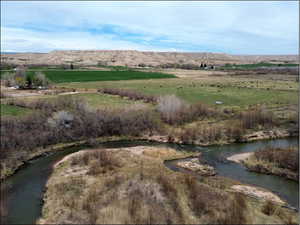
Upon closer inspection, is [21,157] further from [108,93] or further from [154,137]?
[108,93]

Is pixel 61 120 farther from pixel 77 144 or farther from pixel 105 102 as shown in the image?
pixel 105 102

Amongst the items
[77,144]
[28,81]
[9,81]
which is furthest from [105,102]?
[9,81]

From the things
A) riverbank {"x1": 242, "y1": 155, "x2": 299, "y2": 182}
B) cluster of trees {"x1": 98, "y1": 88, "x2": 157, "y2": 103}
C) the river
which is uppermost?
cluster of trees {"x1": 98, "y1": 88, "x2": 157, "y2": 103}

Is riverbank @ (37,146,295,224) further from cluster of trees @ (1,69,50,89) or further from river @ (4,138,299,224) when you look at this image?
cluster of trees @ (1,69,50,89)

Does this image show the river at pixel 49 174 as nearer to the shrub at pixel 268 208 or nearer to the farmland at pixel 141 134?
the farmland at pixel 141 134

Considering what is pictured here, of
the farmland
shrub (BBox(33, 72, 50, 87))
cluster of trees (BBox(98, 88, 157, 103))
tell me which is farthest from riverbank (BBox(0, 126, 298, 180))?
shrub (BBox(33, 72, 50, 87))

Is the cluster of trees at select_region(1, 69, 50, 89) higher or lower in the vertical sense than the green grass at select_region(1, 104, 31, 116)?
higher

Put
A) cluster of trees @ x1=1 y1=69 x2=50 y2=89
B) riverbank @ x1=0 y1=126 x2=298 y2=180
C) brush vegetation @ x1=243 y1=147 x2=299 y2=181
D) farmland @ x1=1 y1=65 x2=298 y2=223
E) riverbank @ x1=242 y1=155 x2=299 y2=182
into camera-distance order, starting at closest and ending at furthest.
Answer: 1. farmland @ x1=1 y1=65 x2=298 y2=223
2. riverbank @ x1=242 y1=155 x2=299 y2=182
3. riverbank @ x1=0 y1=126 x2=298 y2=180
4. brush vegetation @ x1=243 y1=147 x2=299 y2=181
5. cluster of trees @ x1=1 y1=69 x2=50 y2=89

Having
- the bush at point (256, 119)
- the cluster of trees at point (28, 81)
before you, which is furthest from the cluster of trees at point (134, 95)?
Answer: the cluster of trees at point (28, 81)

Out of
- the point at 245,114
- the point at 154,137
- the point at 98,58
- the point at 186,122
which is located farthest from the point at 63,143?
the point at 98,58
